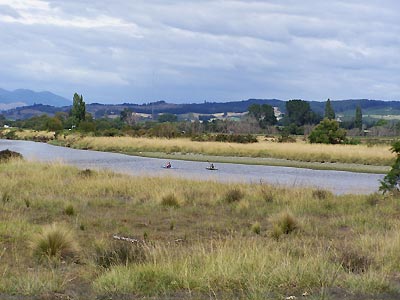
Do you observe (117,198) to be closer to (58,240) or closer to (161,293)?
(58,240)

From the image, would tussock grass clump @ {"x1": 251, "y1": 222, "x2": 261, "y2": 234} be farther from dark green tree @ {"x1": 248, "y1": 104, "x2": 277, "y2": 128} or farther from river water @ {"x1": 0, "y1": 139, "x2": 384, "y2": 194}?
dark green tree @ {"x1": 248, "y1": 104, "x2": 277, "y2": 128}

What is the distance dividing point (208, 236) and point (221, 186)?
26.7 ft

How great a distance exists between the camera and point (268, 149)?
48.3m

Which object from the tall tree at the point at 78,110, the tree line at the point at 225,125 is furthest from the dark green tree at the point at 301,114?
the tall tree at the point at 78,110

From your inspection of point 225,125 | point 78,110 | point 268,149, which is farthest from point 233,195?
point 225,125

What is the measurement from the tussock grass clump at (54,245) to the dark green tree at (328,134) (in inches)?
2000

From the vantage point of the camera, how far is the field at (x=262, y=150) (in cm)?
4178

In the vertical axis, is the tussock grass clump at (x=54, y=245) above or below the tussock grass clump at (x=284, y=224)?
above

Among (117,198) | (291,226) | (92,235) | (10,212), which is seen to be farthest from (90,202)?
(291,226)

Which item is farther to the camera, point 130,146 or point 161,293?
point 130,146

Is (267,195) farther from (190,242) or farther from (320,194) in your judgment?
(190,242)

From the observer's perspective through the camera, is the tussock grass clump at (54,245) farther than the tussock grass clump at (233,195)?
No

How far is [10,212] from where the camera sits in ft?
42.9

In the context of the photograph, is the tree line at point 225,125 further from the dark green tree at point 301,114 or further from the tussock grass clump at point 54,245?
the tussock grass clump at point 54,245
